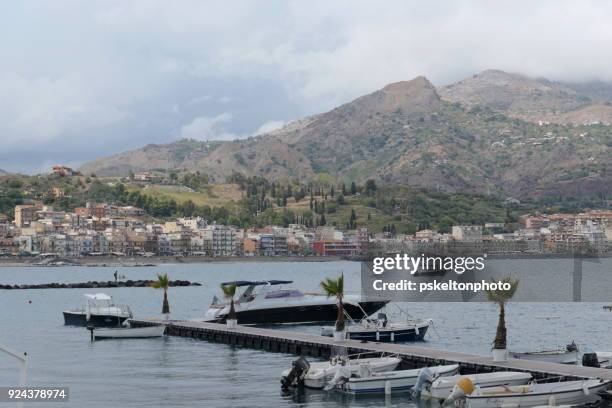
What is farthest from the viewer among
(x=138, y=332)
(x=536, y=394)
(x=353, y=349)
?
(x=138, y=332)

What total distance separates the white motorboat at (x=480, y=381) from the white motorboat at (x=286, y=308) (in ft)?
117

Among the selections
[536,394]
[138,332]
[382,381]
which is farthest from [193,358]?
[536,394]

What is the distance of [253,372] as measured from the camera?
54500 mm

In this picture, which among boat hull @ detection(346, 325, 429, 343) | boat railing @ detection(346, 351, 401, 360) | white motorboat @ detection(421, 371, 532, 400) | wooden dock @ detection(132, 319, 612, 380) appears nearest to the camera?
white motorboat @ detection(421, 371, 532, 400)

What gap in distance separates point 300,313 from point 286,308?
1192 millimetres

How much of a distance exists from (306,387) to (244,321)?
33747mm

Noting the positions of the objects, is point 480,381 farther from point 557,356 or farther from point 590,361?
point 557,356

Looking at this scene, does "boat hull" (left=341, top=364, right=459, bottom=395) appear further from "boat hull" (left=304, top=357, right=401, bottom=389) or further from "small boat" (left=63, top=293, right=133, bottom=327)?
"small boat" (left=63, top=293, right=133, bottom=327)

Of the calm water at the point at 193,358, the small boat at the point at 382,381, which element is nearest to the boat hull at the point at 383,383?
the small boat at the point at 382,381

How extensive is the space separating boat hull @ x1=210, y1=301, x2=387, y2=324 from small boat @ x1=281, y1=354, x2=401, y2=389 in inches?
1264

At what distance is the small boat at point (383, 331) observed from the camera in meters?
65.4

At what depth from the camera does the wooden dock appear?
4544cm

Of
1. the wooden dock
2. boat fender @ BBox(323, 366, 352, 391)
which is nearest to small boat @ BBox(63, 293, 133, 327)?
the wooden dock

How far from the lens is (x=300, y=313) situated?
269ft
